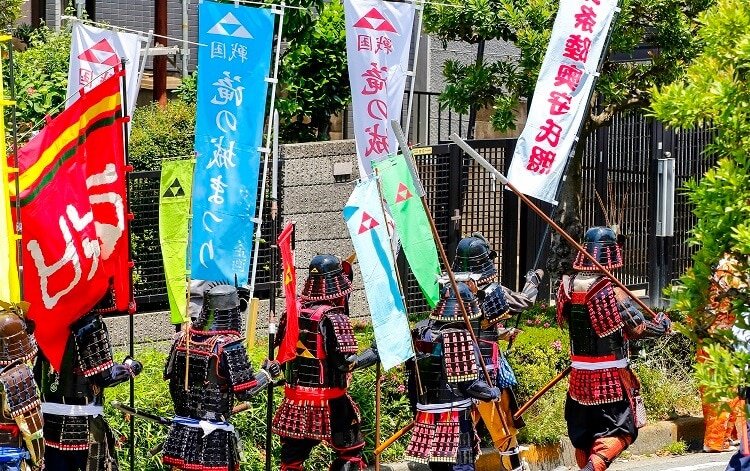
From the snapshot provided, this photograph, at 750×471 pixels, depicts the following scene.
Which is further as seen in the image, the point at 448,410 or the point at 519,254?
the point at 519,254

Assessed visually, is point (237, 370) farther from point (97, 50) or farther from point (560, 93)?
point (97, 50)

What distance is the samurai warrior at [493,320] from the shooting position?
10.1 metres

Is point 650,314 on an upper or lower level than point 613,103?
lower

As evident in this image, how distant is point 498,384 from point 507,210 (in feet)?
15.6

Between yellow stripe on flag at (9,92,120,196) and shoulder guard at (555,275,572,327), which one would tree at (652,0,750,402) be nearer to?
yellow stripe on flag at (9,92,120,196)

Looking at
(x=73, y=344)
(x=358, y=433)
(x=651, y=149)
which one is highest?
(x=651, y=149)

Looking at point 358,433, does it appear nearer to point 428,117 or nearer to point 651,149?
point 651,149

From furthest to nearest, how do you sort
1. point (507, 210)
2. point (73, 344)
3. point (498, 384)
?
1. point (507, 210)
2. point (498, 384)
3. point (73, 344)

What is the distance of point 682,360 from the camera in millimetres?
12781

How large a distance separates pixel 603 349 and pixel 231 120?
328 centimetres

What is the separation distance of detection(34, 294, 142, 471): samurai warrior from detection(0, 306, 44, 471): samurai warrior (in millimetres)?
966

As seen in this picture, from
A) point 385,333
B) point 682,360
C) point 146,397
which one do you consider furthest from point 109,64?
point 682,360

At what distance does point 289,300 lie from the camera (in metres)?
9.34

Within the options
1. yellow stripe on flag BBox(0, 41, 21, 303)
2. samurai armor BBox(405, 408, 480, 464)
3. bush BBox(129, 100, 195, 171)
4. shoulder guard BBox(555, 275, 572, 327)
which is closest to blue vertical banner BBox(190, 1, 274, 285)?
samurai armor BBox(405, 408, 480, 464)
